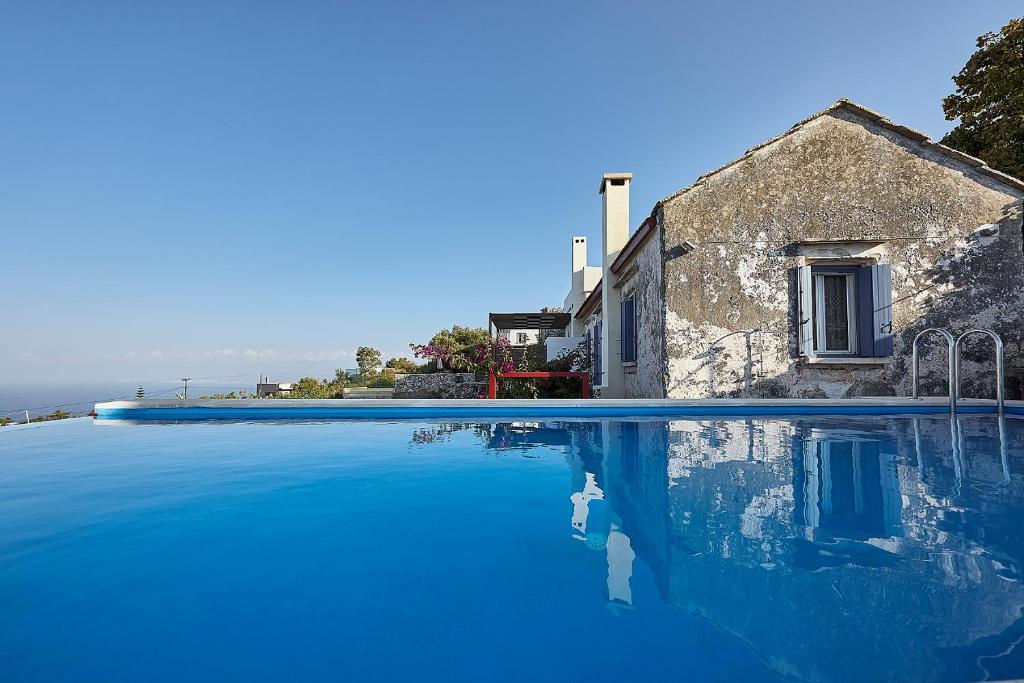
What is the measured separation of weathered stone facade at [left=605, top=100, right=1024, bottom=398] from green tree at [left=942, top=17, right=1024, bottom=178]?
4079 millimetres

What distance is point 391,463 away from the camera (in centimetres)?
411

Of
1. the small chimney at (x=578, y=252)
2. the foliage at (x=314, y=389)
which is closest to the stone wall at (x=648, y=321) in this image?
the small chimney at (x=578, y=252)

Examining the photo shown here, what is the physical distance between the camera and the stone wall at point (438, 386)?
42.5 feet

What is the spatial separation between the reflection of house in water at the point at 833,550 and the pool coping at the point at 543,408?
122 inches

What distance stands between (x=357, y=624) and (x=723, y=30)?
42.4ft

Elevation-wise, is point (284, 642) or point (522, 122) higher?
point (522, 122)

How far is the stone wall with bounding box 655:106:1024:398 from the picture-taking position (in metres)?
8.16

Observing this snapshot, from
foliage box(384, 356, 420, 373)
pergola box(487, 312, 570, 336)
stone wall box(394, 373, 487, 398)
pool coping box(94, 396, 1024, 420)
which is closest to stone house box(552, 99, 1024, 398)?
pool coping box(94, 396, 1024, 420)

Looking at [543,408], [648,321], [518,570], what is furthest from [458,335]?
[518,570]

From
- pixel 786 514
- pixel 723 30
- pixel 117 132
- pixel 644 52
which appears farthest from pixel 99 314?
pixel 786 514

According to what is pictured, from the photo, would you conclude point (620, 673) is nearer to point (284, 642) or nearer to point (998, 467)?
point (284, 642)

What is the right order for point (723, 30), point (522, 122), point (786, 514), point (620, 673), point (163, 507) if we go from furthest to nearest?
point (522, 122) → point (723, 30) → point (163, 507) → point (786, 514) → point (620, 673)

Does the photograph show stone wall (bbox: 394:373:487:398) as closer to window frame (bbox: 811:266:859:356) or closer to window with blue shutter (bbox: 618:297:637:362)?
window with blue shutter (bbox: 618:297:637:362)

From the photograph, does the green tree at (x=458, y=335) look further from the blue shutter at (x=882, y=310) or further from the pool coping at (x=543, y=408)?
the blue shutter at (x=882, y=310)
